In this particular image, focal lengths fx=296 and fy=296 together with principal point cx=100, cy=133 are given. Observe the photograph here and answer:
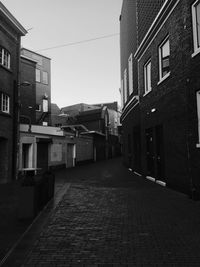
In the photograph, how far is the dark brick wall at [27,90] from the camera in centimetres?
2889

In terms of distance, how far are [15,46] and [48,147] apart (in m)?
9.13

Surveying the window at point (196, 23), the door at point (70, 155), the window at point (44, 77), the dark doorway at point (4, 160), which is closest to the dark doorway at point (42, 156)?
the door at point (70, 155)

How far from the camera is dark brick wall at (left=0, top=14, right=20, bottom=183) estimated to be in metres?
15.9

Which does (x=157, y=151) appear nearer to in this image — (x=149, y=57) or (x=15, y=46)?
(x=149, y=57)

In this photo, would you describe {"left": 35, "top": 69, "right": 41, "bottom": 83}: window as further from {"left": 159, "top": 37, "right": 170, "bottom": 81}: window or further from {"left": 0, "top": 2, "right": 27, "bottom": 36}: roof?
{"left": 159, "top": 37, "right": 170, "bottom": 81}: window

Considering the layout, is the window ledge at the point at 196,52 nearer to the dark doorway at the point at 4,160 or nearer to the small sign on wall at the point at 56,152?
the dark doorway at the point at 4,160

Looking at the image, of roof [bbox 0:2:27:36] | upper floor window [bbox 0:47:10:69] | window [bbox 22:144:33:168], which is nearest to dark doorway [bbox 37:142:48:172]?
window [bbox 22:144:33:168]

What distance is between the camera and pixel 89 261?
14.3 feet

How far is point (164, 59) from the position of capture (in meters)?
12.6

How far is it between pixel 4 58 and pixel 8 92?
6.21ft

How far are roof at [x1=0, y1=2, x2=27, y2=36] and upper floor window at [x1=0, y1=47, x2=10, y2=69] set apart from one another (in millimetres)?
1710

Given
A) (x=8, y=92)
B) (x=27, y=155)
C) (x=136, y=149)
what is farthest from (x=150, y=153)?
(x=27, y=155)

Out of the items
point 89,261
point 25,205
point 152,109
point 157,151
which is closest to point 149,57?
point 152,109

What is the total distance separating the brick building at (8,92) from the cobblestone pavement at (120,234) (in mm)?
7776
